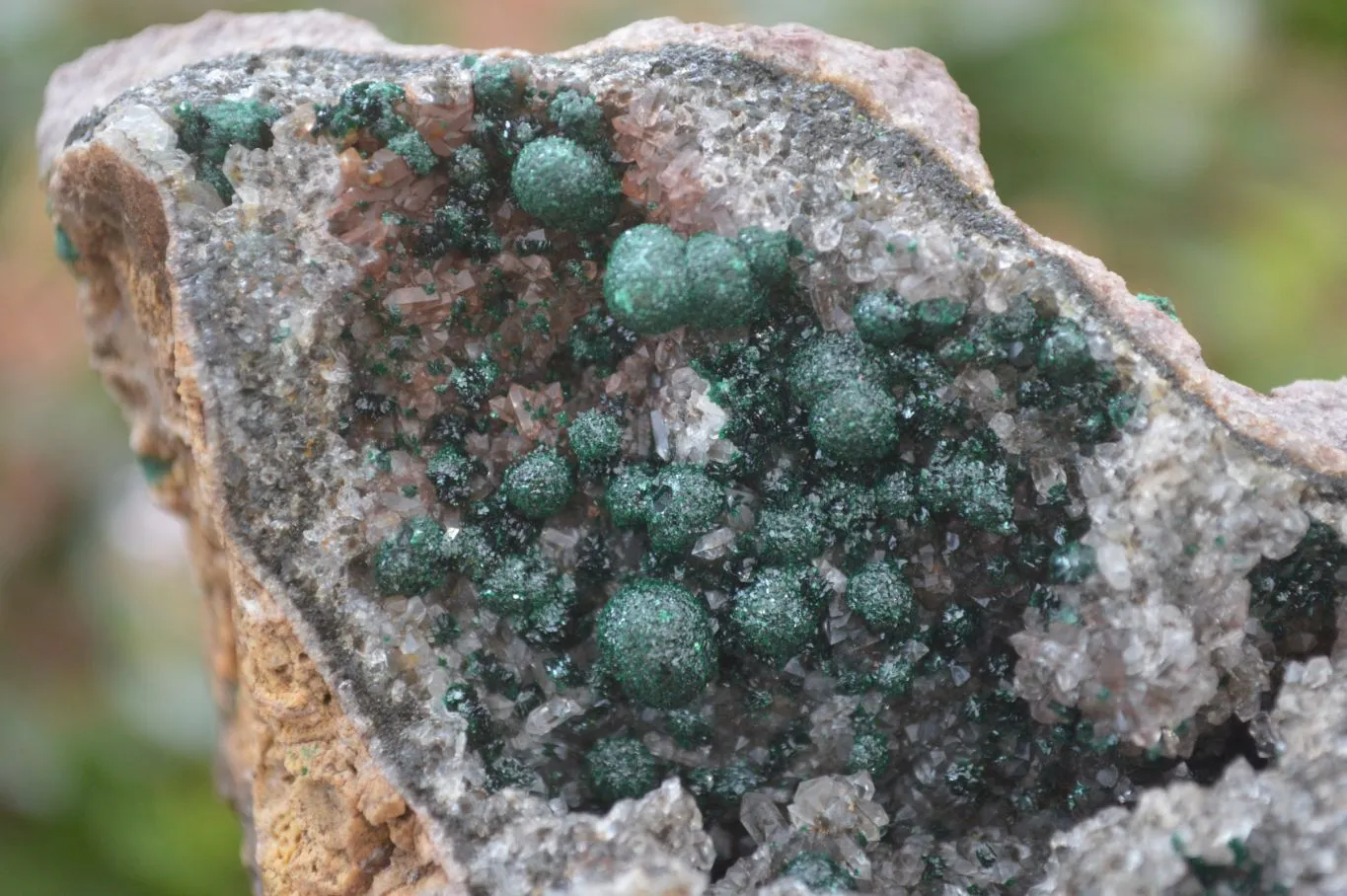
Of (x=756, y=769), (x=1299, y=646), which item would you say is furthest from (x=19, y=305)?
(x=1299, y=646)

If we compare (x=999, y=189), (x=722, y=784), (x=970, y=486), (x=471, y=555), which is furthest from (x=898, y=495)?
(x=999, y=189)

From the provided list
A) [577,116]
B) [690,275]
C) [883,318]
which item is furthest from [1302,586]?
[577,116]

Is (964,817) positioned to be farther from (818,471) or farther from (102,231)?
(102,231)

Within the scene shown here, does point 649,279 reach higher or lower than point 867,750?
higher

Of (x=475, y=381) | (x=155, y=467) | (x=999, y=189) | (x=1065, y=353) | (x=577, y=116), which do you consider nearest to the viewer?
(x=1065, y=353)

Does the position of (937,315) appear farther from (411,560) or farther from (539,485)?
(411,560)

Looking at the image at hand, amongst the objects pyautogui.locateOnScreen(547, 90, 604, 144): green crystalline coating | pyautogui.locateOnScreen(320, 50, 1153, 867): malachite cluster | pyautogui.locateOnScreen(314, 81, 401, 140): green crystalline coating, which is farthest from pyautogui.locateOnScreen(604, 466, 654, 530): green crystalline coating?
pyautogui.locateOnScreen(314, 81, 401, 140): green crystalline coating

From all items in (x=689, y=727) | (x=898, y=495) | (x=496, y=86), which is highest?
(x=496, y=86)

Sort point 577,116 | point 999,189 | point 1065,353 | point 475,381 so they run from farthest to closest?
point 999,189 < point 475,381 < point 577,116 < point 1065,353

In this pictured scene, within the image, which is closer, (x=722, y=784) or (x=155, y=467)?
(x=722, y=784)

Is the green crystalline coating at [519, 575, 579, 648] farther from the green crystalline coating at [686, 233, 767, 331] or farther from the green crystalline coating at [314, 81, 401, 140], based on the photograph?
the green crystalline coating at [314, 81, 401, 140]
